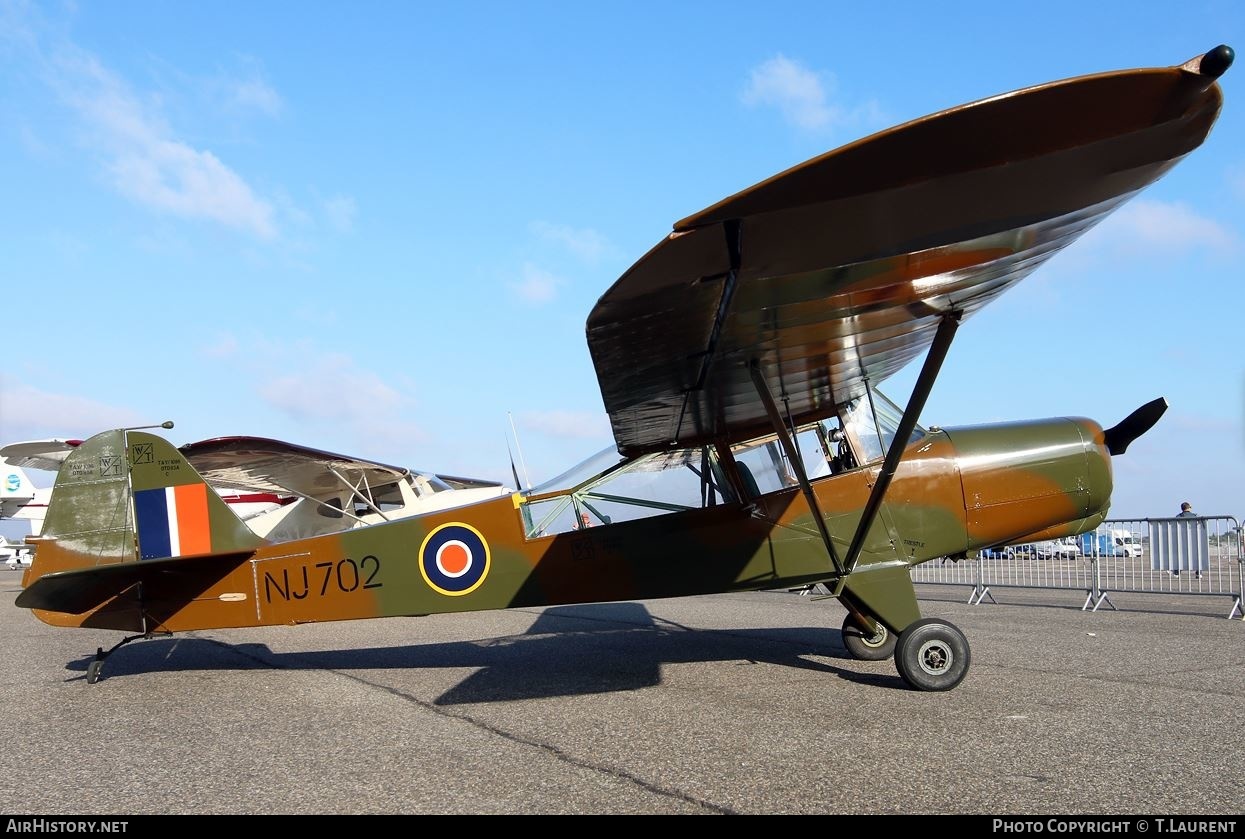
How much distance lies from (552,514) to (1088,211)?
461 cm

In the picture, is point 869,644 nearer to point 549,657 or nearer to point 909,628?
point 909,628

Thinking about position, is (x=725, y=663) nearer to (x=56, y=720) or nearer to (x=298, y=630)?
(x=56, y=720)

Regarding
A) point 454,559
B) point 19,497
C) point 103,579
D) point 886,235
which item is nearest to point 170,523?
point 103,579

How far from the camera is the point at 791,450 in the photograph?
6484 mm

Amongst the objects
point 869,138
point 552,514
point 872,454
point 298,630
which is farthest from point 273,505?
point 869,138

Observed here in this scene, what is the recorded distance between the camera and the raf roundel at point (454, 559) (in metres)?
7.33

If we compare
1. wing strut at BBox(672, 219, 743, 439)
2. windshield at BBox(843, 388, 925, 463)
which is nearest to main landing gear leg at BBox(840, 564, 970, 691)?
windshield at BBox(843, 388, 925, 463)

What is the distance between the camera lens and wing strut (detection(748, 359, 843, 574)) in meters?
6.11

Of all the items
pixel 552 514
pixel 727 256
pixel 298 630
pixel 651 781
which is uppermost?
pixel 727 256

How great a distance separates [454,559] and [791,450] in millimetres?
2957

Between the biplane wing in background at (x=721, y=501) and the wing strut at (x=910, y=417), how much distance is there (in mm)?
16

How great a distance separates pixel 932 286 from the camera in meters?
5.25

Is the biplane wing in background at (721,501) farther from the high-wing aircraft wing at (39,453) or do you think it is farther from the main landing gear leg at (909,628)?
the high-wing aircraft wing at (39,453)

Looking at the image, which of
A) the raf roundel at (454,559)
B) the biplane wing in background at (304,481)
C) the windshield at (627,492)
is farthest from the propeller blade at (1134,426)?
the biplane wing in background at (304,481)
